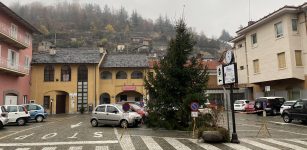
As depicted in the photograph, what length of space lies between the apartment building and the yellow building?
1533cm

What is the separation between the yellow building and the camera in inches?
1656

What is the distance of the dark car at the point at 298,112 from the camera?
20.9m

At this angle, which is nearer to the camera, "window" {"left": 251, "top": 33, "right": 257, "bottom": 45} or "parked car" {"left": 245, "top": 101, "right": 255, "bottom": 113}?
"parked car" {"left": 245, "top": 101, "right": 255, "bottom": 113}

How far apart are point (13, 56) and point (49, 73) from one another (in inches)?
343

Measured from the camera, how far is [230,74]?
1365 centimetres

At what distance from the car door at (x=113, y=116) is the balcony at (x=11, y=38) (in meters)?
15.2

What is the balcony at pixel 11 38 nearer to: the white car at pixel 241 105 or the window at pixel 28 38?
the window at pixel 28 38

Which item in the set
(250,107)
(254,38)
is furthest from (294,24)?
(250,107)

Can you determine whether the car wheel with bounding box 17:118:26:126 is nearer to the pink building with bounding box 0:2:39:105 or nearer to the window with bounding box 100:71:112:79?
the pink building with bounding box 0:2:39:105

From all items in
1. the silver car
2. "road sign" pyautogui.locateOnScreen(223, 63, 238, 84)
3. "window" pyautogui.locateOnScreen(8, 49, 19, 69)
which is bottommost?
the silver car

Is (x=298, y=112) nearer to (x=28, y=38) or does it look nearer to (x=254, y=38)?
(x=254, y=38)

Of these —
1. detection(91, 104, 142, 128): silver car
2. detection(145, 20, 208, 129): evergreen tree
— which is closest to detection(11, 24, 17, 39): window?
detection(91, 104, 142, 128): silver car

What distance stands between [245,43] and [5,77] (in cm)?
3004

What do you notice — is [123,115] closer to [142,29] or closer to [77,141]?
[77,141]
